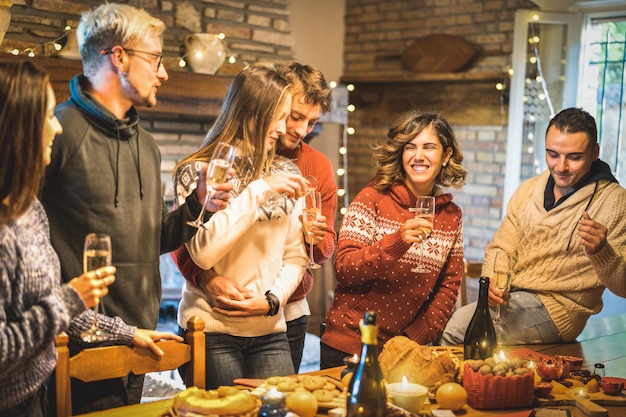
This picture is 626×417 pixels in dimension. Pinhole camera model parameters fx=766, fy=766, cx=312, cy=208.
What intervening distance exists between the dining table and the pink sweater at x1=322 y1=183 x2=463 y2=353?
27cm

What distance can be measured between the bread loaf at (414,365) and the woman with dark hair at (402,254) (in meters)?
0.46

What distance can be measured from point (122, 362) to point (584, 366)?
143 cm

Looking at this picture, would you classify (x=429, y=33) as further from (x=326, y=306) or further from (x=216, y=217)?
(x=216, y=217)

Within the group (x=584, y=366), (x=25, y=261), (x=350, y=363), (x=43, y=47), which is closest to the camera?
(x=25, y=261)

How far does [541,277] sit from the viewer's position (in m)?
2.74

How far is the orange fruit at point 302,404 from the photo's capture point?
5.69 feet

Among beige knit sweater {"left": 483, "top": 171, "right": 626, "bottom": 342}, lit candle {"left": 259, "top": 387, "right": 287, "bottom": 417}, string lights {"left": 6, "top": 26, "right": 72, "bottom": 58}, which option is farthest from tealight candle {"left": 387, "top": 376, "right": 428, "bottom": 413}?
string lights {"left": 6, "top": 26, "right": 72, "bottom": 58}

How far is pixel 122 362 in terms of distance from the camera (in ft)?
6.22

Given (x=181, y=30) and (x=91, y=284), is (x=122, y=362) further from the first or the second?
(x=181, y=30)

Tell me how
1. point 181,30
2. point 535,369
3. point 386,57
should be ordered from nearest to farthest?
point 535,369
point 181,30
point 386,57

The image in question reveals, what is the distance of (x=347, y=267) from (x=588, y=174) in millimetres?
1016

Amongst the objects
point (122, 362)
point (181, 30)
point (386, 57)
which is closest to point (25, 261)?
point (122, 362)

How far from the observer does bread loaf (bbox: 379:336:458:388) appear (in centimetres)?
194

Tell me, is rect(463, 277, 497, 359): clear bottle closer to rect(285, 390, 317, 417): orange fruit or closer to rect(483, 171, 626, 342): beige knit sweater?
rect(483, 171, 626, 342): beige knit sweater
